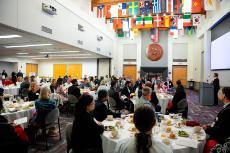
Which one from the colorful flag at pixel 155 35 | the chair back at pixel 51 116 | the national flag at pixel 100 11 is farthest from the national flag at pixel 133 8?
the chair back at pixel 51 116

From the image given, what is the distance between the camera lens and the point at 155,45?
64.6 ft

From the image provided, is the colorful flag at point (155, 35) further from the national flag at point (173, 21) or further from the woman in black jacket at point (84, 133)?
the woman in black jacket at point (84, 133)

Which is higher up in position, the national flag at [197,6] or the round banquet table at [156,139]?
the national flag at [197,6]

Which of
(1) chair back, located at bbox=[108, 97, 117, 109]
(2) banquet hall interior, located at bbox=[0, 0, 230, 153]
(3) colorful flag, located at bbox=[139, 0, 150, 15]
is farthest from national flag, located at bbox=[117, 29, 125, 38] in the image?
(1) chair back, located at bbox=[108, 97, 117, 109]

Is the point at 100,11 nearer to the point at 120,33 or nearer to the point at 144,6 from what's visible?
the point at 144,6

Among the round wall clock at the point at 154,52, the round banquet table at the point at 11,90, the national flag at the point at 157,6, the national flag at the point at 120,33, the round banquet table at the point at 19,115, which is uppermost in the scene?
the national flag at the point at 120,33

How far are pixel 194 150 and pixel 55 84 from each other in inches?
265

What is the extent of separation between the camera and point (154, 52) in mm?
19734

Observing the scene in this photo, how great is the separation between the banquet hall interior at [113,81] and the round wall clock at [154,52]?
10cm

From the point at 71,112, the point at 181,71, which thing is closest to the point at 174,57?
the point at 181,71

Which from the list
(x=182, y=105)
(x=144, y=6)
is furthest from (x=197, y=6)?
(x=182, y=105)

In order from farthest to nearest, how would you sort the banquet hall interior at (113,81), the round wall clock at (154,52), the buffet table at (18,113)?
the round wall clock at (154,52), the buffet table at (18,113), the banquet hall interior at (113,81)

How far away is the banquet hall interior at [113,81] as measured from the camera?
2.55 meters

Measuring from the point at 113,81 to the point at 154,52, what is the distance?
45.3ft
